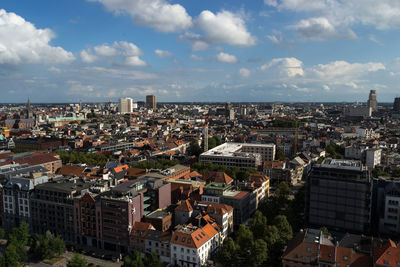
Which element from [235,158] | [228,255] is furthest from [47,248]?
[235,158]

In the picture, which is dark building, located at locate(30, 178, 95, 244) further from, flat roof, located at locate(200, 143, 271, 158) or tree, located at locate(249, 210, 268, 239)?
flat roof, located at locate(200, 143, 271, 158)

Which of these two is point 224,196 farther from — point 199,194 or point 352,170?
point 352,170

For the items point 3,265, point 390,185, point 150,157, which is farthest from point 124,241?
point 150,157

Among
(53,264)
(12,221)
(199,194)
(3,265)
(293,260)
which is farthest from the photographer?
(199,194)

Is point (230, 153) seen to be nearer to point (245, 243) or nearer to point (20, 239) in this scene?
point (245, 243)

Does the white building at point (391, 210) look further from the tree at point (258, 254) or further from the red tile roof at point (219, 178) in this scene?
the red tile roof at point (219, 178)

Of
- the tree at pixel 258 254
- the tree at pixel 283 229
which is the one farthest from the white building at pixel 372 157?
the tree at pixel 258 254

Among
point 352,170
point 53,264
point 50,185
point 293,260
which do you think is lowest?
point 53,264
